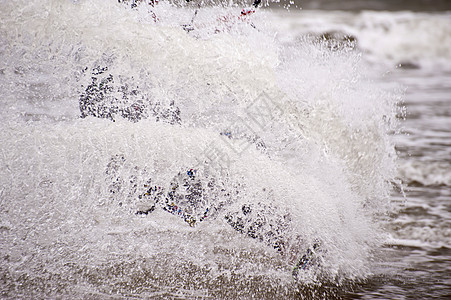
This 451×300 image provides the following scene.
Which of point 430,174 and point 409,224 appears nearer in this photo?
point 409,224

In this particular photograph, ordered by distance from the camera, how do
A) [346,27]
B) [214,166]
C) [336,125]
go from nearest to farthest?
Result: 1. [214,166]
2. [336,125]
3. [346,27]

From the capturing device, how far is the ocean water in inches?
82.7

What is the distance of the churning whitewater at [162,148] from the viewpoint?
2.10 metres

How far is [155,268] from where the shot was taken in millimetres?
2135

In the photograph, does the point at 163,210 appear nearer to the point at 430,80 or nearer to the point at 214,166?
the point at 214,166

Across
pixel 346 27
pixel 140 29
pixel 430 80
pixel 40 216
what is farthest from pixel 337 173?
pixel 346 27

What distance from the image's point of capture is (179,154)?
210 centimetres

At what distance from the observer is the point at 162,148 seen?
210 centimetres

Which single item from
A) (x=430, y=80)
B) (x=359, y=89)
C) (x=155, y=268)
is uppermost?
(x=430, y=80)

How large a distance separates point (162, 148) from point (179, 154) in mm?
80

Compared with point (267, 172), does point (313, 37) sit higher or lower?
higher

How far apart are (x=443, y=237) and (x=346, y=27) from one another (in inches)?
321

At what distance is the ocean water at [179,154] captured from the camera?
2100 mm

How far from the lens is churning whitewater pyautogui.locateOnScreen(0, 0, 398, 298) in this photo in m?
2.10
